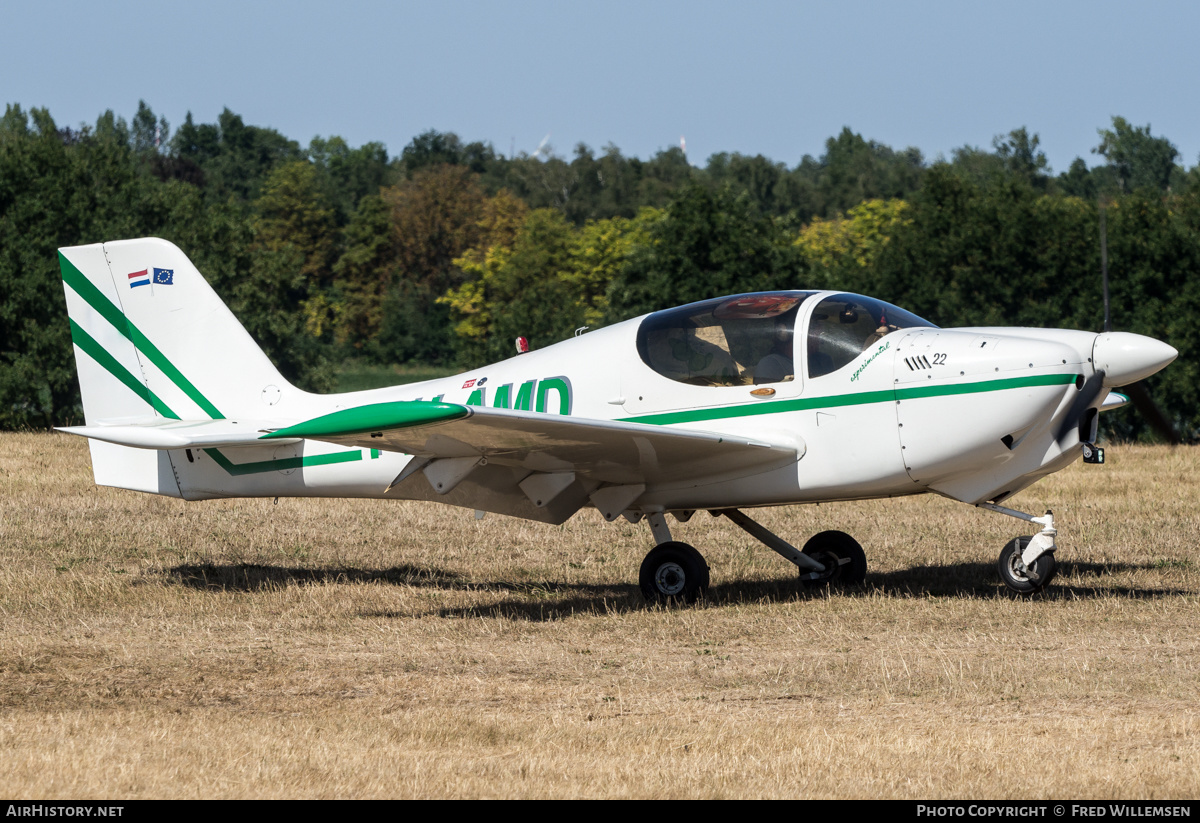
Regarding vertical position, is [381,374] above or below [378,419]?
above

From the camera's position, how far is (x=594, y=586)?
456 inches

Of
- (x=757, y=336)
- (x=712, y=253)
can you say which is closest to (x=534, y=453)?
(x=757, y=336)

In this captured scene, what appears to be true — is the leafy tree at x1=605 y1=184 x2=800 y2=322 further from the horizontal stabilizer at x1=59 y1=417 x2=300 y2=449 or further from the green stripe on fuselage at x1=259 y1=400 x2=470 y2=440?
the green stripe on fuselage at x1=259 y1=400 x2=470 y2=440

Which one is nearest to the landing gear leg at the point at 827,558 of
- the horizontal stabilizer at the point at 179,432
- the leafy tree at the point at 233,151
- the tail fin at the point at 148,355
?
the horizontal stabilizer at the point at 179,432

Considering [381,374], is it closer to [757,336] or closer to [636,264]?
[636,264]

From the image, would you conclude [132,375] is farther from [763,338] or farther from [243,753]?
[243,753]

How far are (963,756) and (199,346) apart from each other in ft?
27.1

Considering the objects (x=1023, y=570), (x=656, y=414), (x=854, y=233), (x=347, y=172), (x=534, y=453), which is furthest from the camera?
(x=347, y=172)

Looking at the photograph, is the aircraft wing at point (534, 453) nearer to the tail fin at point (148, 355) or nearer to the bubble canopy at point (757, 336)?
the bubble canopy at point (757, 336)

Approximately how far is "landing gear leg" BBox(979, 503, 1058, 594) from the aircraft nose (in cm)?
123

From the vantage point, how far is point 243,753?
5.71 metres

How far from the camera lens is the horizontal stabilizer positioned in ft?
33.0

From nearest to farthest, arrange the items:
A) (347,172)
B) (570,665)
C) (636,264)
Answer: (570,665)
(636,264)
(347,172)

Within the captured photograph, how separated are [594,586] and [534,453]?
91.7 inches
